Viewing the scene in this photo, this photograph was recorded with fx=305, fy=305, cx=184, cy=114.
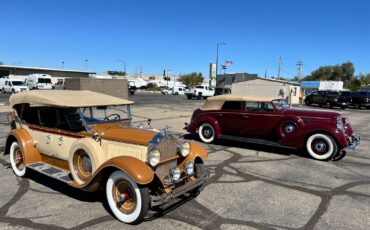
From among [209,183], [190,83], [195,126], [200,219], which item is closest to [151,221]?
[200,219]

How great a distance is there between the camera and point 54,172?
528 cm

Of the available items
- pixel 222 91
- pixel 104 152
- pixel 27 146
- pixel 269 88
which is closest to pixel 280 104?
pixel 104 152

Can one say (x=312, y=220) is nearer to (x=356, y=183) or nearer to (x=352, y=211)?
(x=352, y=211)

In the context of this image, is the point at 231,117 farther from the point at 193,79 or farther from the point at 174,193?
the point at 193,79

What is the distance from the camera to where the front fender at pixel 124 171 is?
3.93m

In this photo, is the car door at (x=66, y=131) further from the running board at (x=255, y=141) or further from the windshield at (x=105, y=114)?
the running board at (x=255, y=141)

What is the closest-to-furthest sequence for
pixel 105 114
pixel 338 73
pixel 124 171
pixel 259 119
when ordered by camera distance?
pixel 124 171 → pixel 105 114 → pixel 259 119 → pixel 338 73

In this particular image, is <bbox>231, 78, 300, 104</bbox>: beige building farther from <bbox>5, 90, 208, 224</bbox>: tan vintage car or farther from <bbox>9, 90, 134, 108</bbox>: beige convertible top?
<bbox>5, 90, 208, 224</bbox>: tan vintage car

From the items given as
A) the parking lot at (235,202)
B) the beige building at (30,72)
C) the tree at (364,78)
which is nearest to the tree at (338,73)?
the tree at (364,78)

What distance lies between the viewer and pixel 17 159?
6203 millimetres

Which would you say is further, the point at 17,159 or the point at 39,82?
the point at 39,82

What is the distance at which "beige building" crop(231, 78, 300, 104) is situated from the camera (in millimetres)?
38606

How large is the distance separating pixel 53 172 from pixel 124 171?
6.35 feet

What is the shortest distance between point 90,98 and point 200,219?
3.01 metres
